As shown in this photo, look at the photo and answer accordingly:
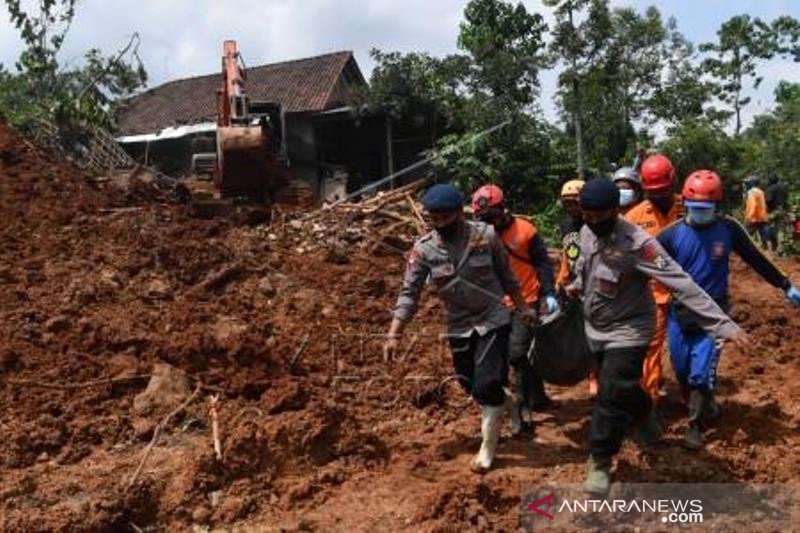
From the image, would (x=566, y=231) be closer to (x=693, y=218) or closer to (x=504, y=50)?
(x=693, y=218)

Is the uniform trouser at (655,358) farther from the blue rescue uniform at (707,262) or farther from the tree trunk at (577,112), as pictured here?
the tree trunk at (577,112)

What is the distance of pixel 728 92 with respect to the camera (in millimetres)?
30266

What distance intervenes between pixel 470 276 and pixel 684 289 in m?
1.19

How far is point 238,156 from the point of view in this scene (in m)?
12.8

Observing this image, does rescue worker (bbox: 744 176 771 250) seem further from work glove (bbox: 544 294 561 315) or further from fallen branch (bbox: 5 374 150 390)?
fallen branch (bbox: 5 374 150 390)

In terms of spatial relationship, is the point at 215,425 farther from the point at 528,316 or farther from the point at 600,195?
the point at 600,195

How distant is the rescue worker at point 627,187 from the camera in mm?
6078

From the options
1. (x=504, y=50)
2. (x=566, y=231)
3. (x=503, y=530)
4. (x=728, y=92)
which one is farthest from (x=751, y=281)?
(x=728, y=92)

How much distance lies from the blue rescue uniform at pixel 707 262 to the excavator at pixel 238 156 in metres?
8.21

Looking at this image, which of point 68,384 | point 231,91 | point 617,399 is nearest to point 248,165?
point 231,91

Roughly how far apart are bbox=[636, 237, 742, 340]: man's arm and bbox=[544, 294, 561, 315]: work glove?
1040 mm

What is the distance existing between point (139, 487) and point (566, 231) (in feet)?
10.2

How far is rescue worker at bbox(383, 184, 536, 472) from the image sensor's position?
4953 millimetres

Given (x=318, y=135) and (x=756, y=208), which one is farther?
(x=318, y=135)
